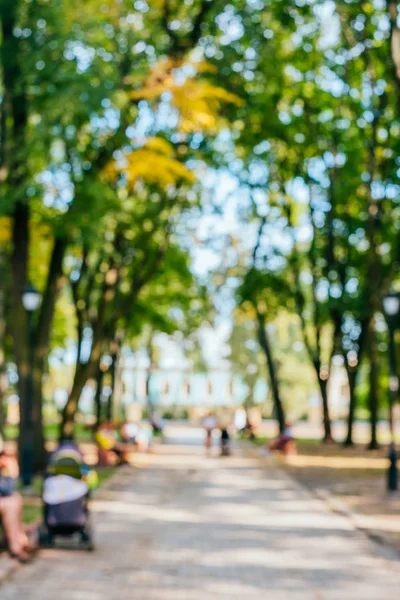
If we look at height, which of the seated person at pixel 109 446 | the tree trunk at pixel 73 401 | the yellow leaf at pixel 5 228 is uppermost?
the yellow leaf at pixel 5 228

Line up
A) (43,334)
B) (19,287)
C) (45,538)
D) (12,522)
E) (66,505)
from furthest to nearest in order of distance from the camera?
(43,334) < (19,287) < (45,538) < (66,505) < (12,522)

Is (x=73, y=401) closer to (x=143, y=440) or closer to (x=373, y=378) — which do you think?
(x=143, y=440)

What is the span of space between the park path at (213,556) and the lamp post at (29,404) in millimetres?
1516

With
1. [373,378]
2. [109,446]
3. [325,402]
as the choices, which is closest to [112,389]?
[325,402]

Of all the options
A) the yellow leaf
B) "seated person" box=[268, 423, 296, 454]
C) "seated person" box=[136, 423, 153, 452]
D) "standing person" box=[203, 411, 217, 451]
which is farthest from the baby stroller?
"standing person" box=[203, 411, 217, 451]

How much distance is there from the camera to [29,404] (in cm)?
2219

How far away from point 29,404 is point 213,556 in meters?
9.69

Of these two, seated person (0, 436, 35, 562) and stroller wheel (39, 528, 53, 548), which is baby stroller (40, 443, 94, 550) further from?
seated person (0, 436, 35, 562)

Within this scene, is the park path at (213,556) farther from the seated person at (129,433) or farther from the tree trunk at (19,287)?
the seated person at (129,433)

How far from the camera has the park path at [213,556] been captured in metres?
10.7

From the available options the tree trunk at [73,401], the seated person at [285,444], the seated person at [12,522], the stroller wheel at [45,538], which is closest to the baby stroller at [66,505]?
the stroller wheel at [45,538]

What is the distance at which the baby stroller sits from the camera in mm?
13406

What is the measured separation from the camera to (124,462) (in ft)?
104

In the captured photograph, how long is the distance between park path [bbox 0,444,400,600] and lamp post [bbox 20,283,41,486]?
4.97 feet
